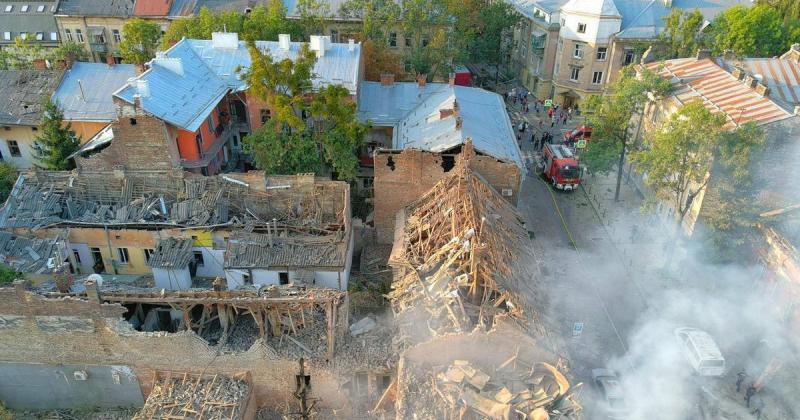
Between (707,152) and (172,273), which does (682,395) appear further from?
(172,273)

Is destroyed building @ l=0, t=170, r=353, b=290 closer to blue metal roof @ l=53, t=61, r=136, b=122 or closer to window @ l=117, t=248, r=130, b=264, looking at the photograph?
window @ l=117, t=248, r=130, b=264

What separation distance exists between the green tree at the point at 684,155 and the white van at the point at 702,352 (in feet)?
24.4

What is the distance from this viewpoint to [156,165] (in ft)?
102

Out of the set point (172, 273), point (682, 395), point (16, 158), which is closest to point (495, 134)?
point (682, 395)

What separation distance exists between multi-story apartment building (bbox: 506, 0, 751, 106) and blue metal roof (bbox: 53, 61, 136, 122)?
34.3 m

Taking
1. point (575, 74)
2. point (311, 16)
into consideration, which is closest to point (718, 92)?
point (575, 74)

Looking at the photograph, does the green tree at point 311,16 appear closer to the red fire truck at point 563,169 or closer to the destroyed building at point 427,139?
the destroyed building at point 427,139

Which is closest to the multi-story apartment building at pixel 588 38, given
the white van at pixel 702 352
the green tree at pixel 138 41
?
the white van at pixel 702 352

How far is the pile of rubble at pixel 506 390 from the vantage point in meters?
18.3

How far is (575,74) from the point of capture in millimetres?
50562

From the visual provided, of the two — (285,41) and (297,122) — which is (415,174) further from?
(285,41)

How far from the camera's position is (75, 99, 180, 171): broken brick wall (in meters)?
30.1

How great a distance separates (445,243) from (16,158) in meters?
30.9

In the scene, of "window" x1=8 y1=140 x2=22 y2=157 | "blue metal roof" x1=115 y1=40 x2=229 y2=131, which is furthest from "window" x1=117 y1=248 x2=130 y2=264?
"window" x1=8 y1=140 x2=22 y2=157
